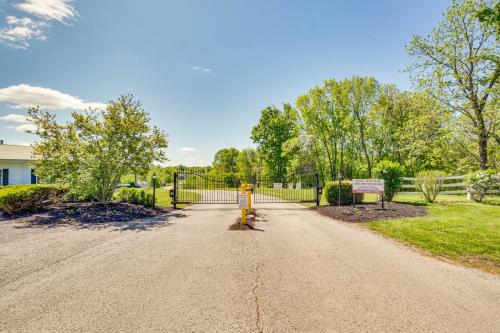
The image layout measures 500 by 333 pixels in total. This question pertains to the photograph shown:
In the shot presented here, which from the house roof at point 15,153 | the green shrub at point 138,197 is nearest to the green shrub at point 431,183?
the green shrub at point 138,197

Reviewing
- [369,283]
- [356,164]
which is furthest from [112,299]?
[356,164]

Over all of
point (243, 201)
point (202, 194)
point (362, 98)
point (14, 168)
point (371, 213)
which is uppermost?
point (362, 98)

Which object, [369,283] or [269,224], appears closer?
[369,283]

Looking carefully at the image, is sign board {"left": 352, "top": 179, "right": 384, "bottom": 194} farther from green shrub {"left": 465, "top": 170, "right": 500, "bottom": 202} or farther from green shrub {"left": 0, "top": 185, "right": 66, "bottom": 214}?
green shrub {"left": 0, "top": 185, "right": 66, "bottom": 214}

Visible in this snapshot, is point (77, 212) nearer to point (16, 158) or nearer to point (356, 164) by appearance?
point (16, 158)

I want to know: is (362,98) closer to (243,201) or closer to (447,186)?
(447,186)

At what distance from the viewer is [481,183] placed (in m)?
14.3

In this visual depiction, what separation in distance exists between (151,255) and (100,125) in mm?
8595

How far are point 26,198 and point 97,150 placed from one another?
349 cm

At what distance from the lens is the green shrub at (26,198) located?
1093 cm

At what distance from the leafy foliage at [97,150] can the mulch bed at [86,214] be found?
761 mm

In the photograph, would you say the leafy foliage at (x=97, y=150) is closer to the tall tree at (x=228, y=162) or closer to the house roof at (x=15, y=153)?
the house roof at (x=15, y=153)

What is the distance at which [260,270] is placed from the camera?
5039 millimetres

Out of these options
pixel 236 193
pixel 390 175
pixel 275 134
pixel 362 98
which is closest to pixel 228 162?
pixel 275 134
